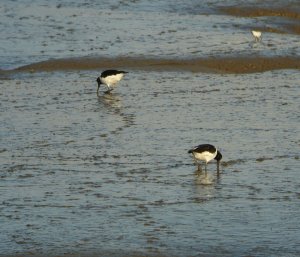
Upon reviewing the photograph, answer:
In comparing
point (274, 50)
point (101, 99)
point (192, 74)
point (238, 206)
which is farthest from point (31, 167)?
point (274, 50)

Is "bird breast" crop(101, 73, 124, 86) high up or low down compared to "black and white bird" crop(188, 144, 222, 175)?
down

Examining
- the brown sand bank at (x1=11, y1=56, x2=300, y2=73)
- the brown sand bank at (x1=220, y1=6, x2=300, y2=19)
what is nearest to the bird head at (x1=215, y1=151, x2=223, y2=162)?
the brown sand bank at (x1=11, y1=56, x2=300, y2=73)

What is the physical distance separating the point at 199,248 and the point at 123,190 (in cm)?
242

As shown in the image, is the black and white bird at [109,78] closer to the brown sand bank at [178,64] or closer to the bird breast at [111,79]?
the bird breast at [111,79]

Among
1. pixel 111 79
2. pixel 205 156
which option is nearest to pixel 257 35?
pixel 111 79

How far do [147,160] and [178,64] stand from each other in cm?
813

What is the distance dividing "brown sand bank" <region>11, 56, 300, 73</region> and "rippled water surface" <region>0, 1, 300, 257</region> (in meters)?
0.40

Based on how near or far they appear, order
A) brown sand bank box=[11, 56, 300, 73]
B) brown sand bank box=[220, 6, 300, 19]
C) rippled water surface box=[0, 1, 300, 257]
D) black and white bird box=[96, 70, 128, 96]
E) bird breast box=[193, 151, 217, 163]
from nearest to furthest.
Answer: rippled water surface box=[0, 1, 300, 257] < bird breast box=[193, 151, 217, 163] < black and white bird box=[96, 70, 128, 96] < brown sand bank box=[11, 56, 300, 73] < brown sand bank box=[220, 6, 300, 19]

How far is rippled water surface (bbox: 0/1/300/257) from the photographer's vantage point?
11445 millimetres

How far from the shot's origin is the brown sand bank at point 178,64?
22.5 meters

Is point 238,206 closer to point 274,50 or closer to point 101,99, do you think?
point 101,99

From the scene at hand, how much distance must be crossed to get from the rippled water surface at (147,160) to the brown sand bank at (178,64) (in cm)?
40

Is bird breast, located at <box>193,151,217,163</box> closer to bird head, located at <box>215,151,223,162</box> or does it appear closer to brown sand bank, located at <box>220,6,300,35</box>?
bird head, located at <box>215,151,223,162</box>

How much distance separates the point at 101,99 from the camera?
19.8 metres
